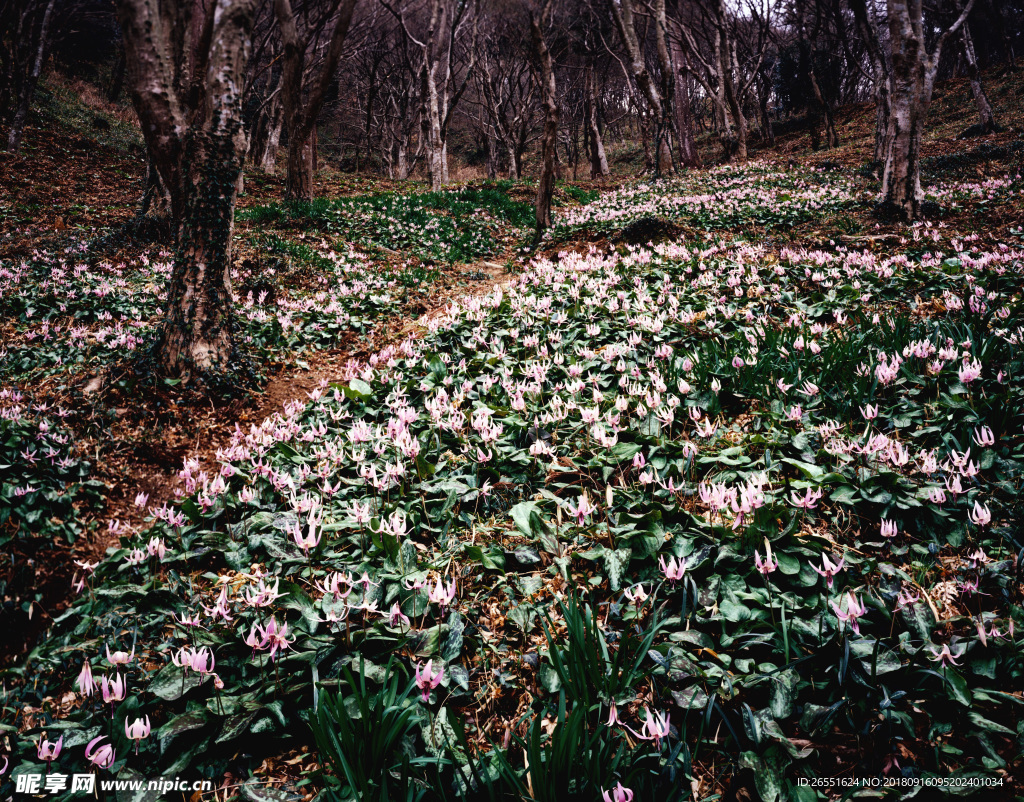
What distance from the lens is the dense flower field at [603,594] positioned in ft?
5.54

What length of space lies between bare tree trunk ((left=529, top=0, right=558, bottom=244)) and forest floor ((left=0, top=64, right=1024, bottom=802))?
667 millimetres

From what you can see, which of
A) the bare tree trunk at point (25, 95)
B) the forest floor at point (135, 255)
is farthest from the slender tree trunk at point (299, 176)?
the bare tree trunk at point (25, 95)

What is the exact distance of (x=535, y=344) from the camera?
16.9 ft

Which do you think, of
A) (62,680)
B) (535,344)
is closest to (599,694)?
(62,680)

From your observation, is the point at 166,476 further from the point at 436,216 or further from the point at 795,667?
the point at 436,216

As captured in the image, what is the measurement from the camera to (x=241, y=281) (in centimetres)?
786

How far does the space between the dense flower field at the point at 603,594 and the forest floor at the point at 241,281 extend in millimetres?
Answer: 469

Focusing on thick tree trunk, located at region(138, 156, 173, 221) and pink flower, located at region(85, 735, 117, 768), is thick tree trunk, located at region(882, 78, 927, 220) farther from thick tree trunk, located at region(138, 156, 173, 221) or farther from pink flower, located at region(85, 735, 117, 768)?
thick tree trunk, located at region(138, 156, 173, 221)

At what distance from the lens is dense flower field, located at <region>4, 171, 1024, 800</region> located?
1689mm

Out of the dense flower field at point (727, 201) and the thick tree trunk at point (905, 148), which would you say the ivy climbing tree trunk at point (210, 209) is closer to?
the dense flower field at point (727, 201)

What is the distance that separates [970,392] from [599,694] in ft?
10.6

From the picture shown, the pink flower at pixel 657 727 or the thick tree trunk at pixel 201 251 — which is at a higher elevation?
the thick tree trunk at pixel 201 251

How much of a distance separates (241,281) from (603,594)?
306 inches

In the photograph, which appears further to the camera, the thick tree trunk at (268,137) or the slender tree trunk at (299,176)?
the thick tree trunk at (268,137)
